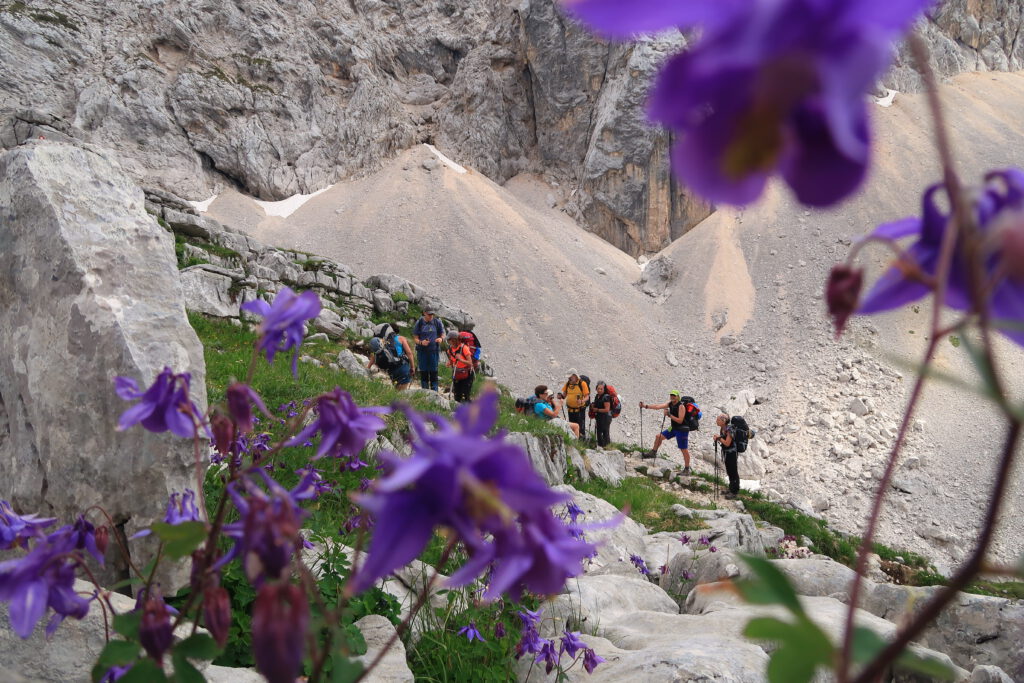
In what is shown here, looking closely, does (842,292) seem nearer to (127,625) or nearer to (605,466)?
(127,625)

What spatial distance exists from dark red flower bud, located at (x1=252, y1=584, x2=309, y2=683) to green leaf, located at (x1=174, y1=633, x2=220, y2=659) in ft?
1.39

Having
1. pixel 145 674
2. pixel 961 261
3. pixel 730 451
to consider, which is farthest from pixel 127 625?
pixel 730 451

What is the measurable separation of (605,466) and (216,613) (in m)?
14.2

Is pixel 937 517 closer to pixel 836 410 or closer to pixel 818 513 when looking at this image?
pixel 818 513

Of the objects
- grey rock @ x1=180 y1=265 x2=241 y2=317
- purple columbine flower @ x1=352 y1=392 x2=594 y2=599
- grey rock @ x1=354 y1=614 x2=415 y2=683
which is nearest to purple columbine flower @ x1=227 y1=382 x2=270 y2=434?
purple columbine flower @ x1=352 y1=392 x2=594 y2=599

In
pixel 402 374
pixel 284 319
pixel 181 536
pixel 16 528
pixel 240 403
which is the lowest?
pixel 402 374

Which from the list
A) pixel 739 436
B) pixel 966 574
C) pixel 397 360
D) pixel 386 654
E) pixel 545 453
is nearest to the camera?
pixel 966 574

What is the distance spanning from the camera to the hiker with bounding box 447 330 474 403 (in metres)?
14.9

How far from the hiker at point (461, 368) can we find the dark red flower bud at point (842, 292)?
14129mm

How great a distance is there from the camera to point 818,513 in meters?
18.5

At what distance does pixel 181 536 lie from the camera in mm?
1045

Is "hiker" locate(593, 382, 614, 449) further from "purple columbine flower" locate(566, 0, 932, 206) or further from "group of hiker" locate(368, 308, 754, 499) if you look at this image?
"purple columbine flower" locate(566, 0, 932, 206)

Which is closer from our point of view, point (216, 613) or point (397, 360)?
point (216, 613)

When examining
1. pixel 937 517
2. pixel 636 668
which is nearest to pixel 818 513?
pixel 937 517
